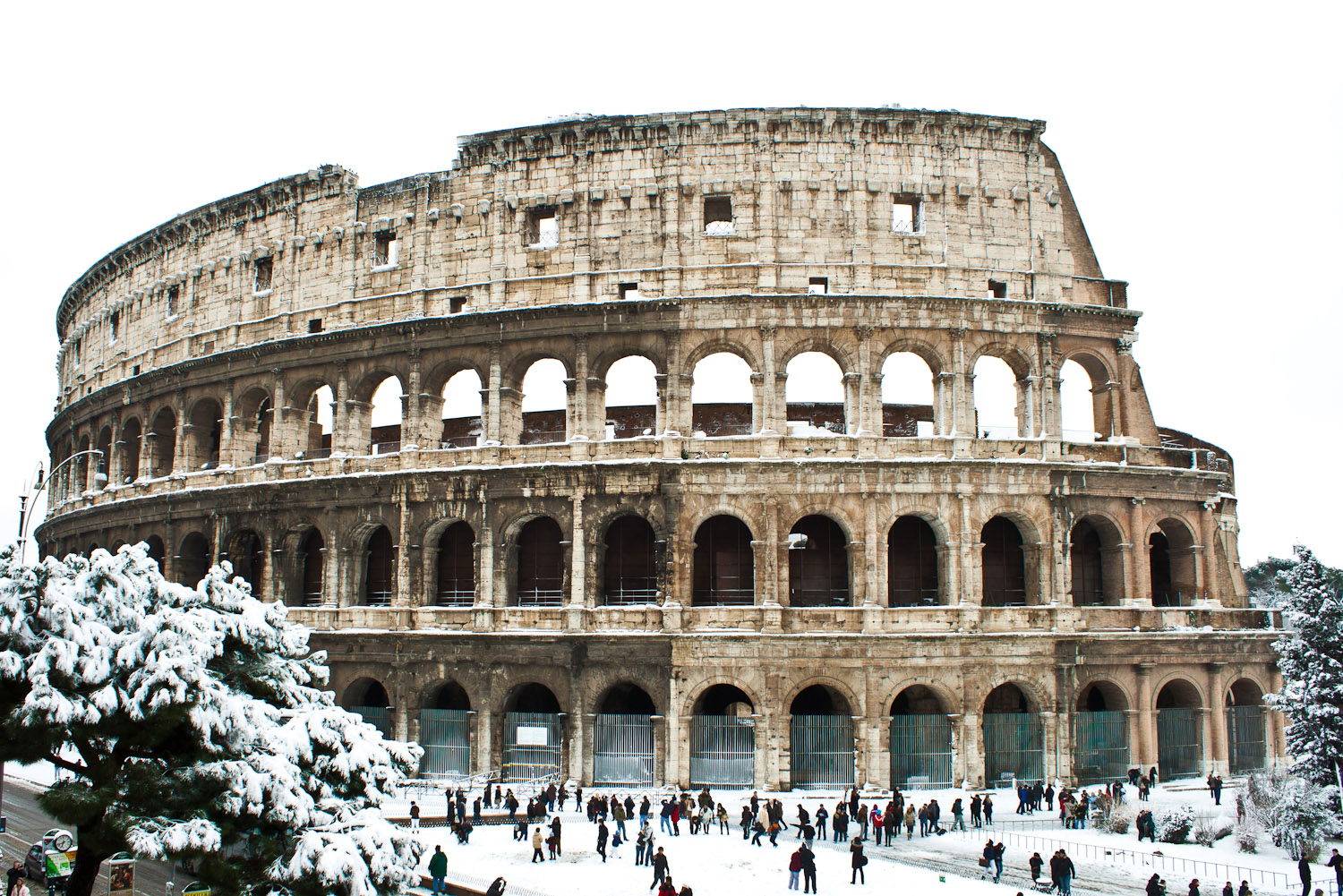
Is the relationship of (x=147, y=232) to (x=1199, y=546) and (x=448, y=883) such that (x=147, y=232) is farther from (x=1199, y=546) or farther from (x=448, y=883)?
(x=1199, y=546)

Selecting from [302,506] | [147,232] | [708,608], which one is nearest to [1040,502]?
[708,608]

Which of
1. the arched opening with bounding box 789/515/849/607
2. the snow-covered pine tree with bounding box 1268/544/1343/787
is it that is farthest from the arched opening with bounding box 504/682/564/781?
the snow-covered pine tree with bounding box 1268/544/1343/787

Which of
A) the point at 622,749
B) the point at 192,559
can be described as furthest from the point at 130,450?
the point at 622,749

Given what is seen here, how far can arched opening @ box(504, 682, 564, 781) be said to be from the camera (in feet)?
80.7

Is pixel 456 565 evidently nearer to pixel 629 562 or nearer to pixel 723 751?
pixel 629 562

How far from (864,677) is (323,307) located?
699 inches

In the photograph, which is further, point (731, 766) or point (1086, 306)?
point (1086, 306)

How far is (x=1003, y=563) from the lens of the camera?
25984 millimetres

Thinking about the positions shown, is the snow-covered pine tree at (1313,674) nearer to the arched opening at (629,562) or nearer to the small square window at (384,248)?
the arched opening at (629,562)

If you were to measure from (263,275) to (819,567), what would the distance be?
1858cm

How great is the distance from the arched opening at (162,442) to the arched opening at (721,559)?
18.3m

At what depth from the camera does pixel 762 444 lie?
24500 millimetres

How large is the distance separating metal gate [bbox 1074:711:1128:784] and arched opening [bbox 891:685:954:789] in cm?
314

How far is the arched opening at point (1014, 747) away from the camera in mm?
23953
